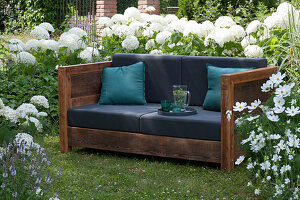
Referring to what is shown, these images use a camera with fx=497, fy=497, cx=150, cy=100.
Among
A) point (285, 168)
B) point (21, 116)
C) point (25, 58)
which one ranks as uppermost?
point (25, 58)

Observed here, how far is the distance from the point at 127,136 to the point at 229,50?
1.51m

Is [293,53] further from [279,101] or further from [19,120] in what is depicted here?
[19,120]

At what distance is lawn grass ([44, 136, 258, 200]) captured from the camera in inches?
138

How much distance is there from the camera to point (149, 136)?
4.29 meters

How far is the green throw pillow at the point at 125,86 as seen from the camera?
15.8 ft

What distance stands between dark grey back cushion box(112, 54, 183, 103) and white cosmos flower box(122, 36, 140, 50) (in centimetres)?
66

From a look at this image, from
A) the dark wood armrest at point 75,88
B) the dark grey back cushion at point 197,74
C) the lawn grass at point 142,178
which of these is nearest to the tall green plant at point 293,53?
the dark grey back cushion at point 197,74

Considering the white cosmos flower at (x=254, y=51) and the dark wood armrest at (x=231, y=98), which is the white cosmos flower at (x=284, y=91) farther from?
the white cosmos flower at (x=254, y=51)

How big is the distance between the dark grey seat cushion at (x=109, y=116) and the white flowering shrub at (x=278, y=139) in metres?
1.24

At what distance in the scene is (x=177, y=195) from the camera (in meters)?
3.49

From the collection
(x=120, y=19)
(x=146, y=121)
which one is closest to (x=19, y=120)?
(x=146, y=121)

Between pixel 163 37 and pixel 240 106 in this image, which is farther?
pixel 163 37

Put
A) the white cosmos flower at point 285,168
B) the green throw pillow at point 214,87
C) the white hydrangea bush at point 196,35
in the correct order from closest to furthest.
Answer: the white cosmos flower at point 285,168 → the green throw pillow at point 214,87 → the white hydrangea bush at point 196,35

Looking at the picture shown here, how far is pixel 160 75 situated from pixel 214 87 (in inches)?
27.9
